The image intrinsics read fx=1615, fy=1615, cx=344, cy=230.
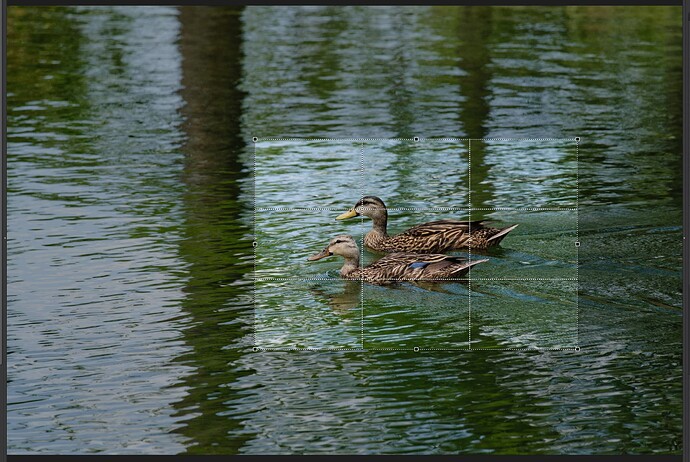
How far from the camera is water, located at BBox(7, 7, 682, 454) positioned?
9.65 m

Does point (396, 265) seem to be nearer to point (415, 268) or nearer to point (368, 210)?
point (415, 268)

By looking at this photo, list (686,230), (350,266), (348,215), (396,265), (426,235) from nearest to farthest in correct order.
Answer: (686,230) → (348,215) → (350,266) → (396,265) → (426,235)

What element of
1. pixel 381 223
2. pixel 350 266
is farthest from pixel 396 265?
pixel 350 266

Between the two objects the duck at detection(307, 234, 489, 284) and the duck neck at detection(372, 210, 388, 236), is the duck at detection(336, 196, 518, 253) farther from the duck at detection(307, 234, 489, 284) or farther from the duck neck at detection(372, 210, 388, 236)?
the duck at detection(307, 234, 489, 284)

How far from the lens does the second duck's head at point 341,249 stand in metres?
11.9

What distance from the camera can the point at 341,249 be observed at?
11.9 meters

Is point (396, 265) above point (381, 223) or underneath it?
underneath

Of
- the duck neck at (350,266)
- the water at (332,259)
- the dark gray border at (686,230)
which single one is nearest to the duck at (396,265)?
the duck neck at (350,266)

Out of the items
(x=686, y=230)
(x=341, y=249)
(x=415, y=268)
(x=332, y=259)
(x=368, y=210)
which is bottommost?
(x=415, y=268)

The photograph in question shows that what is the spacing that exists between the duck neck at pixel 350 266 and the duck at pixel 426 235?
0.25 m

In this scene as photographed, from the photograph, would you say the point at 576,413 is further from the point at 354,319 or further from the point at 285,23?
the point at 285,23

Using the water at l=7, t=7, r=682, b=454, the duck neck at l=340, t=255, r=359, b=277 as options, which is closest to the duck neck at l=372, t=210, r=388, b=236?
the water at l=7, t=7, r=682, b=454

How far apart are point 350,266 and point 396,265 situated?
46cm

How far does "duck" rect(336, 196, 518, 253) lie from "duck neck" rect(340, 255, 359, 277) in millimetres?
248
